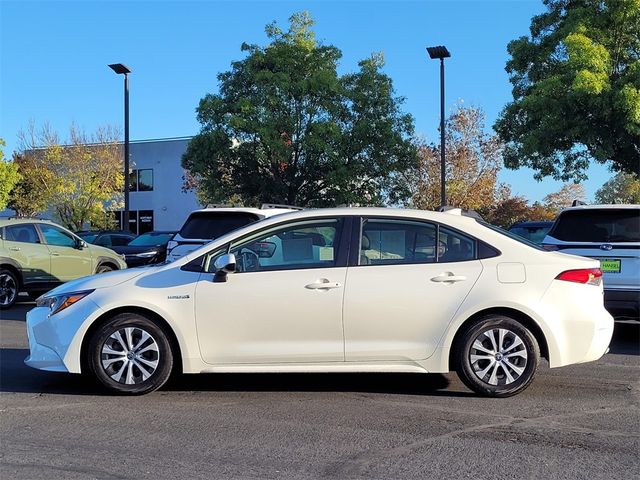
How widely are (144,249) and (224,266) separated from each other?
1247 cm

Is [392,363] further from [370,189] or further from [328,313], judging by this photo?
[370,189]

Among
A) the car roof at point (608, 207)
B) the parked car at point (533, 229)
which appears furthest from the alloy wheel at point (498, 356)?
the parked car at point (533, 229)

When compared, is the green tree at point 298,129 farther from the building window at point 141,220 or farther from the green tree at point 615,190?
the green tree at point 615,190

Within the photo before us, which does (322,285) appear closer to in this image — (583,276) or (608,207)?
(583,276)

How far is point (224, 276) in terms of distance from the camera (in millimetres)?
5805

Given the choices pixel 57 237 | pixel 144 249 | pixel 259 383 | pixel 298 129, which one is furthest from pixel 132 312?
pixel 298 129

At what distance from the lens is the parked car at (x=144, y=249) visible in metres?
16.5

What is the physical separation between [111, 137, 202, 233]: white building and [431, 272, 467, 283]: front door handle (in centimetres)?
3909

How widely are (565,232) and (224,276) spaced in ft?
16.9

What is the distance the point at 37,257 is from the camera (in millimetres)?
12977

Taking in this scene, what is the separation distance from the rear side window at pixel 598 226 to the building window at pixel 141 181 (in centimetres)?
3933

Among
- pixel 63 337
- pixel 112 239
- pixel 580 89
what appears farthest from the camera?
pixel 112 239

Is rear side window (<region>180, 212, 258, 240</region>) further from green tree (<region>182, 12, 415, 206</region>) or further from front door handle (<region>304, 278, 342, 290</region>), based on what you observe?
green tree (<region>182, 12, 415, 206</region>)

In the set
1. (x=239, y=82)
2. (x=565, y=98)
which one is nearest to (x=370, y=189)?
(x=239, y=82)
